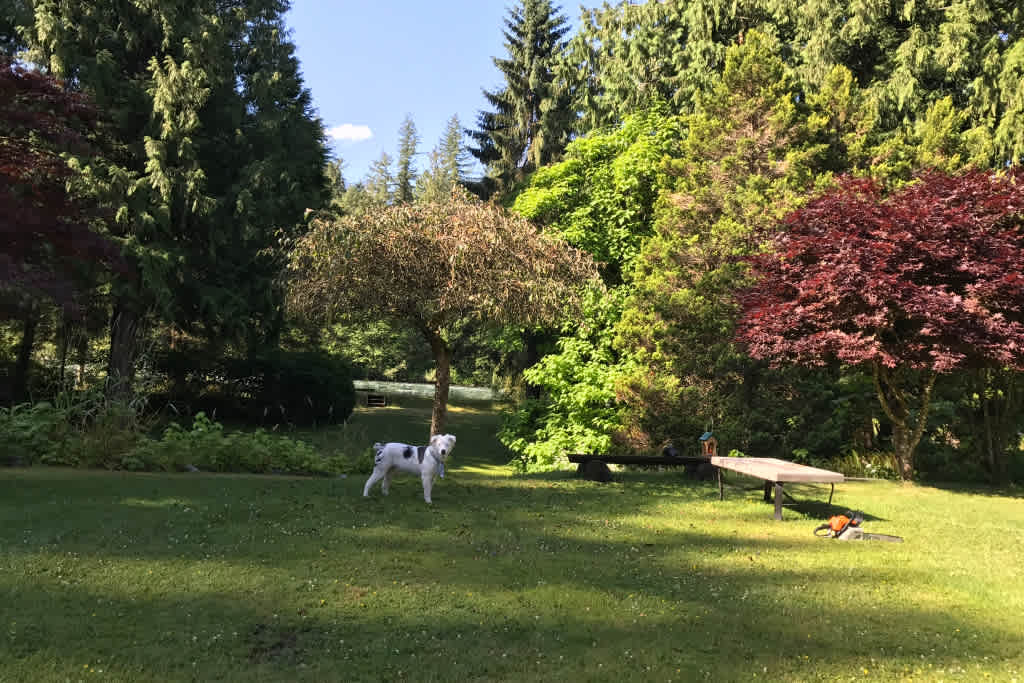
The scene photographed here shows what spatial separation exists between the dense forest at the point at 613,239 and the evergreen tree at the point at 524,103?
587cm

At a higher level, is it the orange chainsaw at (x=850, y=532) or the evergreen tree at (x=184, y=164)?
the evergreen tree at (x=184, y=164)

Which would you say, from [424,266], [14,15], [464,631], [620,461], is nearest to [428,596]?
[464,631]

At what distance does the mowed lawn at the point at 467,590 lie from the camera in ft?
14.1

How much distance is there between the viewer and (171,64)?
18.0 m

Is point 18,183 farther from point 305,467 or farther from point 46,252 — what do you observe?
point 305,467

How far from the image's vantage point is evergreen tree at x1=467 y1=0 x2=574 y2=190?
32.5 metres

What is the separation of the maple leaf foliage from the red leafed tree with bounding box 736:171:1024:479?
0.7 inches

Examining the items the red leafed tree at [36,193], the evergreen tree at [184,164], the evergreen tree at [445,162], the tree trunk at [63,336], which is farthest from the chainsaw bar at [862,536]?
the evergreen tree at [445,162]

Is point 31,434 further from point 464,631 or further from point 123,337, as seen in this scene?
point 464,631

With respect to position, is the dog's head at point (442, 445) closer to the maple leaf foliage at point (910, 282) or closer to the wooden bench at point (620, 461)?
the wooden bench at point (620, 461)

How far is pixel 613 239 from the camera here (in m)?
21.9

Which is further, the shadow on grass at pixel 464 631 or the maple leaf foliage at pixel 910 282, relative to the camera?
the maple leaf foliage at pixel 910 282

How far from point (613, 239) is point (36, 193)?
15.5 meters

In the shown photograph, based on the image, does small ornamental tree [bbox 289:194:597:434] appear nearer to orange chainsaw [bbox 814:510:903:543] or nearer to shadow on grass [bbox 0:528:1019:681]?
orange chainsaw [bbox 814:510:903:543]
